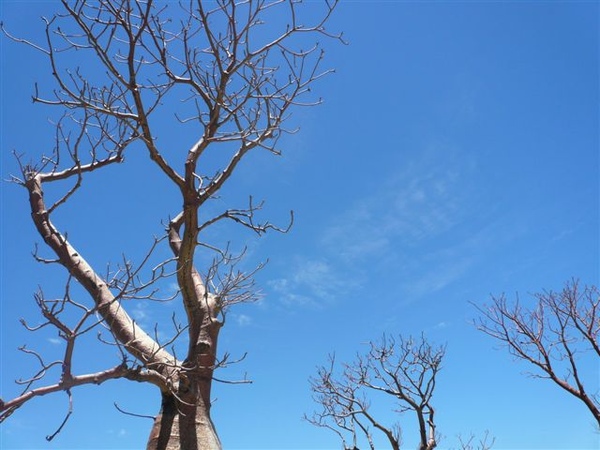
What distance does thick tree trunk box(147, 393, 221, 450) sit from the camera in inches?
124

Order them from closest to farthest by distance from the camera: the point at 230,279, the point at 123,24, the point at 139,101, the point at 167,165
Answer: the point at 123,24, the point at 139,101, the point at 167,165, the point at 230,279

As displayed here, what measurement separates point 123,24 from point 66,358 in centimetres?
201

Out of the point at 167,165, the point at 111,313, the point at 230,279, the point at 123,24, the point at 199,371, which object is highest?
the point at 123,24

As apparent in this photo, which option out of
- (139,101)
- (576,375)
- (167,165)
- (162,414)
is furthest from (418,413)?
(139,101)

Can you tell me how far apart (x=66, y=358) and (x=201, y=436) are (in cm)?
133

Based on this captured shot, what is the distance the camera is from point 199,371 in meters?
3.49

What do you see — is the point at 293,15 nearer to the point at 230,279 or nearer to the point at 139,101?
the point at 139,101

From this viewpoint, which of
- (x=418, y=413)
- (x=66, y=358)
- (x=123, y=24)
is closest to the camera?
(x=66, y=358)

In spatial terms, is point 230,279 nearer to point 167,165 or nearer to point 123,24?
point 167,165

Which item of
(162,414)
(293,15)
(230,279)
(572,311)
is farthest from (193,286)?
(572,311)

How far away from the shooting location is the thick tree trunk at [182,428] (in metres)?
3.16

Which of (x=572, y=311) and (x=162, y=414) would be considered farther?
(x=572, y=311)

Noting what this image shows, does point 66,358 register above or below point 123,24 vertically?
below

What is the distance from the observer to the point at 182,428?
3.21 metres
